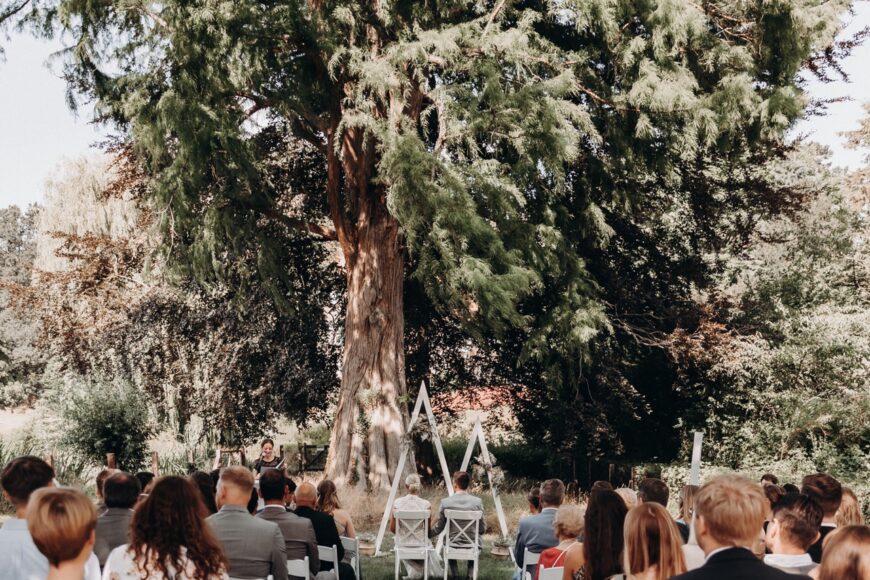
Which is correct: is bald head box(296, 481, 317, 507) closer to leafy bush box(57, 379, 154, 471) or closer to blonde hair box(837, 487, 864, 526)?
blonde hair box(837, 487, 864, 526)

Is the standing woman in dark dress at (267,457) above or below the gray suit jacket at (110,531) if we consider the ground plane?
above

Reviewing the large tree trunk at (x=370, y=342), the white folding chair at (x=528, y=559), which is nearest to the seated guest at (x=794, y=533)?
the white folding chair at (x=528, y=559)

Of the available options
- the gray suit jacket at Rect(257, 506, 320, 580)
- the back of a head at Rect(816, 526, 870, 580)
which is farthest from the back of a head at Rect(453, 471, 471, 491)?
the back of a head at Rect(816, 526, 870, 580)

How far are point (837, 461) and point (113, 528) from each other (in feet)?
52.1

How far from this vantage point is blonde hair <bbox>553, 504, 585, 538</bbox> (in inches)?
196

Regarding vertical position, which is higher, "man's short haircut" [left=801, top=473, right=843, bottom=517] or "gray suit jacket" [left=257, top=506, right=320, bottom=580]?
"man's short haircut" [left=801, top=473, right=843, bottom=517]

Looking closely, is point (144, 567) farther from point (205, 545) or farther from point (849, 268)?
point (849, 268)

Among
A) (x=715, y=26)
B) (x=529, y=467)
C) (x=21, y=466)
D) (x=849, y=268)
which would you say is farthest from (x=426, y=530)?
(x=849, y=268)

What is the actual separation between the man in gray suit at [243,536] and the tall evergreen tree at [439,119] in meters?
7.95

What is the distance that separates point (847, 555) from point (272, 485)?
11.8 ft

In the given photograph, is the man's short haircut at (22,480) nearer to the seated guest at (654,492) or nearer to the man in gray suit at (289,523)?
the man in gray suit at (289,523)

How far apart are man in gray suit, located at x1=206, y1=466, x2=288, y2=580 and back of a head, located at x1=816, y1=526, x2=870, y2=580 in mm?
2708

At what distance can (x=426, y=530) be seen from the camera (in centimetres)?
924

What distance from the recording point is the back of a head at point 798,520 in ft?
14.4
